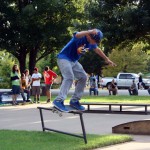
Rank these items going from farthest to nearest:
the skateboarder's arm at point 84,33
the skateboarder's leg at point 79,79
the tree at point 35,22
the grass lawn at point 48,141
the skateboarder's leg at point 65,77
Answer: the tree at point 35,22
the skateboarder's leg at point 79,79
the skateboarder's leg at point 65,77
the grass lawn at point 48,141
the skateboarder's arm at point 84,33

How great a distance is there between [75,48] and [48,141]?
81.2 inches

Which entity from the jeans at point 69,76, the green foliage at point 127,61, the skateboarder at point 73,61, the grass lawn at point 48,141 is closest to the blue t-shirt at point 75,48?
the skateboarder at point 73,61

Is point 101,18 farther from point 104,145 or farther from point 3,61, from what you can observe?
point 3,61

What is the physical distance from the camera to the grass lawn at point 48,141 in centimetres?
789

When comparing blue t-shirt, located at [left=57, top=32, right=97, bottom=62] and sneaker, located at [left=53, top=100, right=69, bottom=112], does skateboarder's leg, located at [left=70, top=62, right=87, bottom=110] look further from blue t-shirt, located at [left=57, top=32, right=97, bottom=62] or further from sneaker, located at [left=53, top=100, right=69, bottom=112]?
sneaker, located at [left=53, top=100, right=69, bottom=112]

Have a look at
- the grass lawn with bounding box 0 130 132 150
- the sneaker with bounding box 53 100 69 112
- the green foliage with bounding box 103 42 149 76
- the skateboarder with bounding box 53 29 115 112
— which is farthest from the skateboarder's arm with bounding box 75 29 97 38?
the green foliage with bounding box 103 42 149 76

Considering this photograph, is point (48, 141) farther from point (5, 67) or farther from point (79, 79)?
point (5, 67)

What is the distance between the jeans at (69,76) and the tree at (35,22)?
2352cm

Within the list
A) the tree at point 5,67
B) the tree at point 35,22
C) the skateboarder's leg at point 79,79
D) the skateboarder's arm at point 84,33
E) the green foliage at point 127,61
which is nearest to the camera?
the skateboarder's arm at point 84,33

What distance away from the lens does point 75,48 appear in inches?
317

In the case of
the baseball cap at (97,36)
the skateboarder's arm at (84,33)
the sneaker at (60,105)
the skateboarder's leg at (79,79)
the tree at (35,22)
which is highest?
the tree at (35,22)

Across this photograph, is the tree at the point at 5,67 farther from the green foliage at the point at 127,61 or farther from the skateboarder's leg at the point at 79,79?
the skateboarder's leg at the point at 79,79

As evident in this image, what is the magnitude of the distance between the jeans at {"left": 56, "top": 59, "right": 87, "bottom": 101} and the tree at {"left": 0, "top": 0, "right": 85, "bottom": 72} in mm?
23520

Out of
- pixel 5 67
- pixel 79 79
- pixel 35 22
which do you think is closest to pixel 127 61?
A: pixel 5 67
